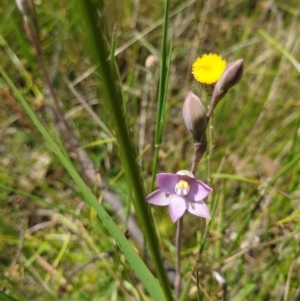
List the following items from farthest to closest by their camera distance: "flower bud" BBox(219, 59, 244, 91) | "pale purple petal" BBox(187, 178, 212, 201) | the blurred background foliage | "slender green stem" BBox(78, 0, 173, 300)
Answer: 1. the blurred background foliage
2. "pale purple petal" BBox(187, 178, 212, 201)
3. "flower bud" BBox(219, 59, 244, 91)
4. "slender green stem" BBox(78, 0, 173, 300)

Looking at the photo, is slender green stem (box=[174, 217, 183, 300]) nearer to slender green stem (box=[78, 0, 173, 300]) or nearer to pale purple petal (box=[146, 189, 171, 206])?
pale purple petal (box=[146, 189, 171, 206])

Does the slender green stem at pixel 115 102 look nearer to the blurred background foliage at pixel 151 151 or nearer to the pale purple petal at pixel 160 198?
the pale purple petal at pixel 160 198

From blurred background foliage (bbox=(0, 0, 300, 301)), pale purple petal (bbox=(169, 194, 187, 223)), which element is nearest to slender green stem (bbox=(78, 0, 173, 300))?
pale purple petal (bbox=(169, 194, 187, 223))

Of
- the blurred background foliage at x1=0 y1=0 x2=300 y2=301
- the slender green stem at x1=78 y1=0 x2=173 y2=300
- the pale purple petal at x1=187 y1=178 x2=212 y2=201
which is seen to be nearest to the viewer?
the slender green stem at x1=78 y1=0 x2=173 y2=300

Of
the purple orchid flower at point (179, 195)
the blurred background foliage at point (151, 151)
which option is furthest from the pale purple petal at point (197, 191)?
the blurred background foliage at point (151, 151)

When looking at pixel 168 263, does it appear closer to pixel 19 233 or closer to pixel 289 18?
pixel 19 233

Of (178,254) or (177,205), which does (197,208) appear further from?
(178,254)

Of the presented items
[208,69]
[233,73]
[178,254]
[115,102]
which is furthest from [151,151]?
[115,102]
